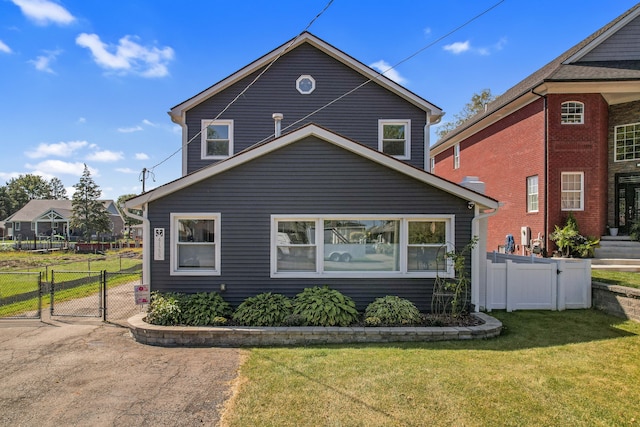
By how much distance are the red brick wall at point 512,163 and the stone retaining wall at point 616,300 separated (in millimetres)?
6187

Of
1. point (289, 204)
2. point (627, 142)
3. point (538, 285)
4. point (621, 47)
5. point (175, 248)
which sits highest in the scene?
point (621, 47)

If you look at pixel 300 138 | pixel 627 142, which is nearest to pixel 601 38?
pixel 627 142

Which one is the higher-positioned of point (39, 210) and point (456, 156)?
point (456, 156)

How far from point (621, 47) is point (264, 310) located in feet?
60.7

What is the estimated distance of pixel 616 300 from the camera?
8320 millimetres

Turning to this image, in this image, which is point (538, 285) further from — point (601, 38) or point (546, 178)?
point (601, 38)

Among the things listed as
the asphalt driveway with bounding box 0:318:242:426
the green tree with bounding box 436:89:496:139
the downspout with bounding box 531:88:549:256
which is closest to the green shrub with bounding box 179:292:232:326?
the asphalt driveway with bounding box 0:318:242:426

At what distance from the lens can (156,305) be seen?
752 centimetres

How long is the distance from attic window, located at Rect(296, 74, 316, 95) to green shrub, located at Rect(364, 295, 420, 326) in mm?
8114

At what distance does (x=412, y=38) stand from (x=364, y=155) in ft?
10.4

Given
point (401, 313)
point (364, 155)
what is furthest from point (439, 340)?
point (364, 155)

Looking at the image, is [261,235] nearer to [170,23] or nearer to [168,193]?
[168,193]

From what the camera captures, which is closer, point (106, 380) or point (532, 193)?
point (106, 380)

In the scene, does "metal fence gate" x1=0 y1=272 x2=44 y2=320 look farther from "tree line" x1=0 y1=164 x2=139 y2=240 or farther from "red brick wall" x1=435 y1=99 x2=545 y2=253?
"red brick wall" x1=435 y1=99 x2=545 y2=253
